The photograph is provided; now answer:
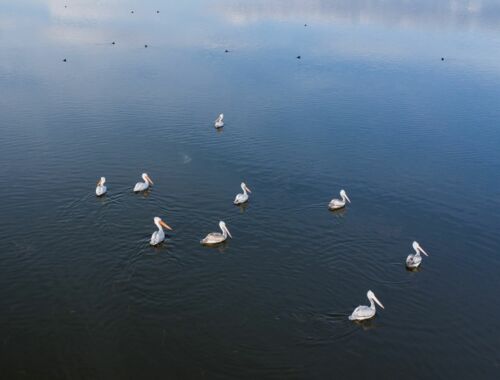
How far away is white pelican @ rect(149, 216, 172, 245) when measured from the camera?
31094 millimetres

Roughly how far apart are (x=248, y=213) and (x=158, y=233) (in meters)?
6.74

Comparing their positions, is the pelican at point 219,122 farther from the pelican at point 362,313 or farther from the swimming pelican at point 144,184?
the pelican at point 362,313

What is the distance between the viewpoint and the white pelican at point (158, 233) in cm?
3109

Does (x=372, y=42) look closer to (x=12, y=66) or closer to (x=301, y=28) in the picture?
(x=301, y=28)

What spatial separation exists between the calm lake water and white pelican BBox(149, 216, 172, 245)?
634 mm

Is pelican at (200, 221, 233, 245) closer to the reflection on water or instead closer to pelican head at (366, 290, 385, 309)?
pelican head at (366, 290, 385, 309)

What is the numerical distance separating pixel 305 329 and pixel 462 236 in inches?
563

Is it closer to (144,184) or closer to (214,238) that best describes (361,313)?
(214,238)

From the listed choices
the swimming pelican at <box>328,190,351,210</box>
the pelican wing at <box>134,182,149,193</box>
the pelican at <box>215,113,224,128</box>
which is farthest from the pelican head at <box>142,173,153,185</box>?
the swimming pelican at <box>328,190,351,210</box>

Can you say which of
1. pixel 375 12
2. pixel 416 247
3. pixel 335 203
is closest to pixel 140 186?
pixel 335 203

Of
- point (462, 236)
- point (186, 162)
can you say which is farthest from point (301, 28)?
point (462, 236)

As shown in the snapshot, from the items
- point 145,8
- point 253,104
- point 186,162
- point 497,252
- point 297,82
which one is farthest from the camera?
point 145,8

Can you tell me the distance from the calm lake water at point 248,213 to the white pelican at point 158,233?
634mm

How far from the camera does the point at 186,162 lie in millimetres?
42656
